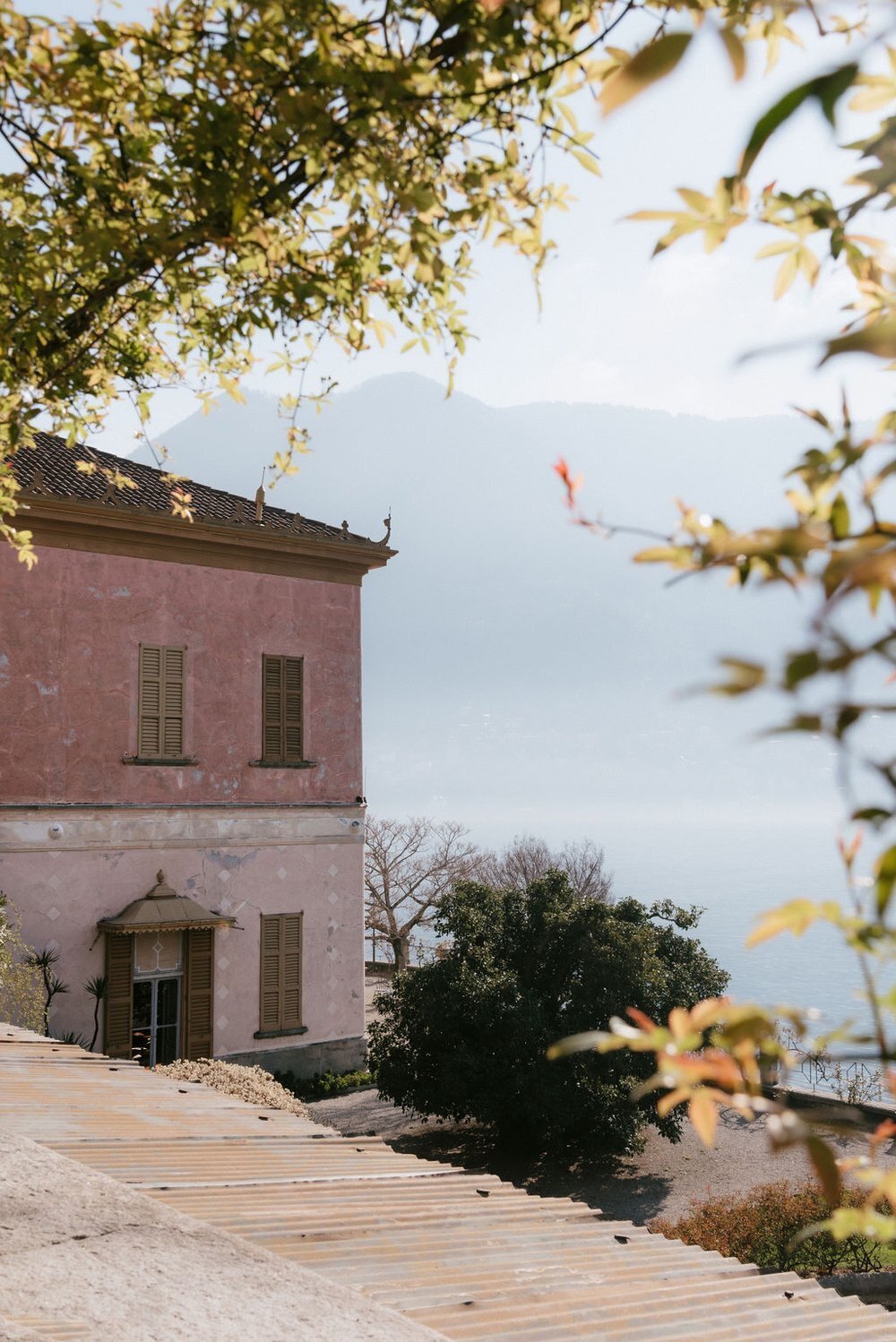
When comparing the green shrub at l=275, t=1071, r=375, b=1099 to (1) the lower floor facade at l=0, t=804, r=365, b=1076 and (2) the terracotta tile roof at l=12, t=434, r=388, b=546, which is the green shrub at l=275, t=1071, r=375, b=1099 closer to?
(1) the lower floor facade at l=0, t=804, r=365, b=1076

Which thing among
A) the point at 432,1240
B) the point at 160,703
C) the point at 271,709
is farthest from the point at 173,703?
the point at 432,1240

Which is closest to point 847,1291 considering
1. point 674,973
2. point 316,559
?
point 674,973

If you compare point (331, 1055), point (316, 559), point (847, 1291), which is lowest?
point (847, 1291)

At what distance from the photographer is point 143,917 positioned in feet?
49.7

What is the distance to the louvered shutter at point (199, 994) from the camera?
51.4 feet

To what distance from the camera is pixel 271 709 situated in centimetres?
1702

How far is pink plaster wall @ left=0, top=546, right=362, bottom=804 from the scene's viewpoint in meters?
14.8

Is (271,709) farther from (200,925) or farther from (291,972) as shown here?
(291,972)

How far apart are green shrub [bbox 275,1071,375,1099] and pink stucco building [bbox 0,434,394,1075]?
0.65 feet

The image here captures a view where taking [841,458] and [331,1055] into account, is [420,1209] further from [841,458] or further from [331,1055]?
[331,1055]

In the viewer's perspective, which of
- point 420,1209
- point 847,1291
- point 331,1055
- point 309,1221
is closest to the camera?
point 309,1221

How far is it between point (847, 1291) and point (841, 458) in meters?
11.2

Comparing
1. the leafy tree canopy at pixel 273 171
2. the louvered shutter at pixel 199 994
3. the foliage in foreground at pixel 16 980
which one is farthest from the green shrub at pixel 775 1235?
the leafy tree canopy at pixel 273 171

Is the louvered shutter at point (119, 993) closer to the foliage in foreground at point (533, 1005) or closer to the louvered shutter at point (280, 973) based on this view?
the louvered shutter at point (280, 973)
